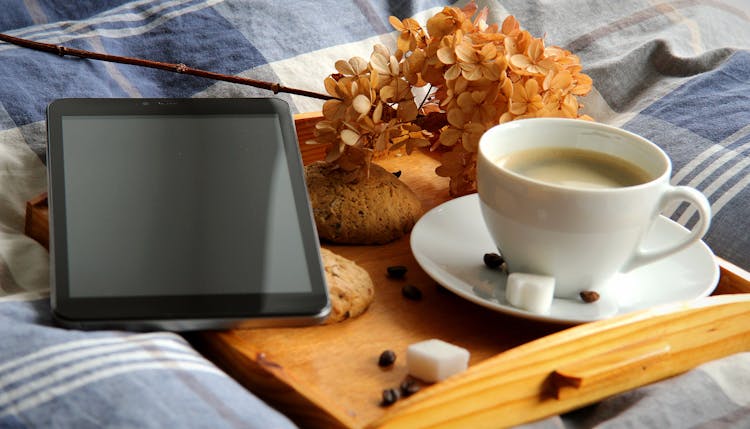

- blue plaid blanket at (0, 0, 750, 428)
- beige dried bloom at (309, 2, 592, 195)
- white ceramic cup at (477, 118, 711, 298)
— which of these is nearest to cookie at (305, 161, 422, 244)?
beige dried bloom at (309, 2, 592, 195)

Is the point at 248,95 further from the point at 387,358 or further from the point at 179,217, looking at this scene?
the point at 387,358

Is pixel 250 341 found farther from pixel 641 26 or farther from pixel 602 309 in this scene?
pixel 641 26

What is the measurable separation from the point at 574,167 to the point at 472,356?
181 mm

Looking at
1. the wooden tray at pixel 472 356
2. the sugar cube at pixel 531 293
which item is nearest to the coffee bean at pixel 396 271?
the wooden tray at pixel 472 356

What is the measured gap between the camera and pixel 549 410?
581mm

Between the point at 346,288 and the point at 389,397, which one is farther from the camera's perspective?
the point at 346,288

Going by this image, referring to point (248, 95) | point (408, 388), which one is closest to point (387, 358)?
point (408, 388)

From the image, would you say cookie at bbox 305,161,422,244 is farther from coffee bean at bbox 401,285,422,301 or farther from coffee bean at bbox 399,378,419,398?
coffee bean at bbox 399,378,419,398

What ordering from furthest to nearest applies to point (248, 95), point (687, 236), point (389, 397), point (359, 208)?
point (248, 95) < point (359, 208) < point (687, 236) < point (389, 397)

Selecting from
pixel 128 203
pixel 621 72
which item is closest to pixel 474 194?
pixel 128 203

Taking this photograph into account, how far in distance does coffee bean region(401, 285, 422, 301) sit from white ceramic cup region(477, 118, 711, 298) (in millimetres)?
76

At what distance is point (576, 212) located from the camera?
0.62 metres

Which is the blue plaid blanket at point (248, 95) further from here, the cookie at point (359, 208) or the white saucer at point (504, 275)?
the cookie at point (359, 208)

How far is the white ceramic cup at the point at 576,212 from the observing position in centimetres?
62
